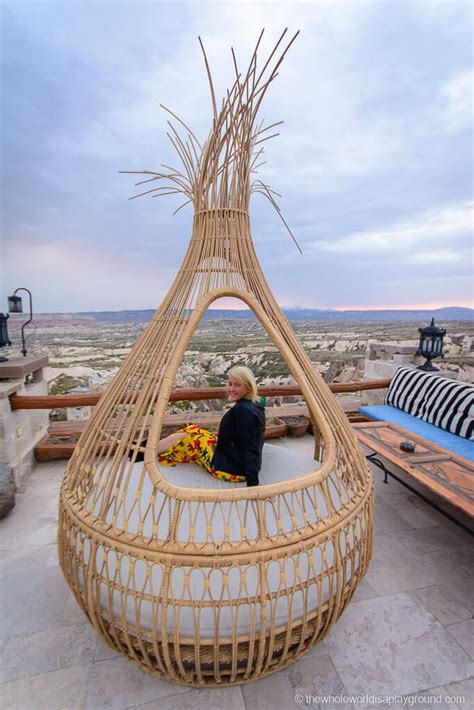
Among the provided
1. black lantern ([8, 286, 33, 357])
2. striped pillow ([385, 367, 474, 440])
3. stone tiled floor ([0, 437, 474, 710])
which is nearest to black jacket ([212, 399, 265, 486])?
stone tiled floor ([0, 437, 474, 710])

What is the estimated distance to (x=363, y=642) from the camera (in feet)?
4.48

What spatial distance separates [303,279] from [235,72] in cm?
350

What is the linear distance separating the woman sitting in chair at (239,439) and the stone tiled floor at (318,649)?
73cm

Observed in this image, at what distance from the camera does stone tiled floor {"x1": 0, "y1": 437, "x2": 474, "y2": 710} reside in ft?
3.77

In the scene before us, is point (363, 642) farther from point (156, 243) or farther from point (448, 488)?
point (156, 243)

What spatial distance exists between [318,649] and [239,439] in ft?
2.97

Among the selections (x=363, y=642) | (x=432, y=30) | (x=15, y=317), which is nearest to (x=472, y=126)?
(x=432, y=30)

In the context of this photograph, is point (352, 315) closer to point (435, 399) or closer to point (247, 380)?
point (435, 399)

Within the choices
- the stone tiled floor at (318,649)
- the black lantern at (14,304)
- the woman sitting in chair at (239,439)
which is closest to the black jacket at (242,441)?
the woman sitting in chair at (239,439)

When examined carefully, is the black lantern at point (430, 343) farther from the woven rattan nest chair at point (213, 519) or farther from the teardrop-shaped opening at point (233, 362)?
the woven rattan nest chair at point (213, 519)

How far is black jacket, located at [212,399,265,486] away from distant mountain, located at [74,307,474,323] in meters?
1.24

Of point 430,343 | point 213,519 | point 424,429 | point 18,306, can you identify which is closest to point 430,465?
point 424,429

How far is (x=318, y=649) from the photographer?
1.34m

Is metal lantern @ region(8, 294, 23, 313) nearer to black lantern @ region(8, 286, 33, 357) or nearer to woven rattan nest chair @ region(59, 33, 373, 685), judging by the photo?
black lantern @ region(8, 286, 33, 357)
